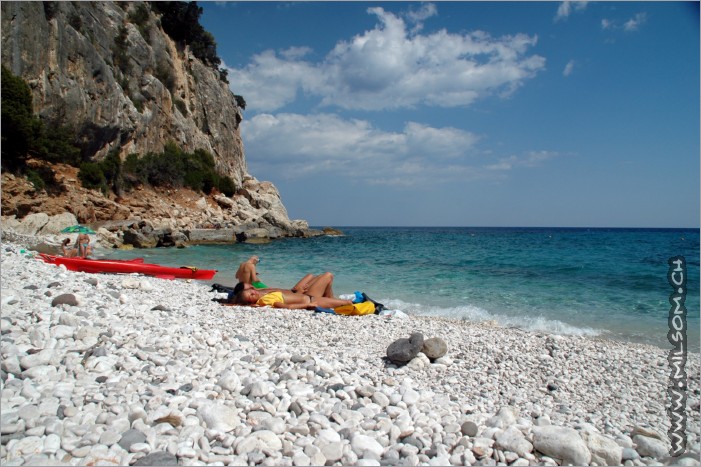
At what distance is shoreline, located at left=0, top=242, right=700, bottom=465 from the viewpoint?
2826mm

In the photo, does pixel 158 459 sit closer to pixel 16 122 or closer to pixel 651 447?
pixel 651 447

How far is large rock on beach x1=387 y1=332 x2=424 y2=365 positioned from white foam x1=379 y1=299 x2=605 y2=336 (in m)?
4.45

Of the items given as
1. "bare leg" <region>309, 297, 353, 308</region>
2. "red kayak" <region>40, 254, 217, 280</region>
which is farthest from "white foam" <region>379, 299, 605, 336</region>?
"red kayak" <region>40, 254, 217, 280</region>

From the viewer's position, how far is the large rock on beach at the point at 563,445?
288cm

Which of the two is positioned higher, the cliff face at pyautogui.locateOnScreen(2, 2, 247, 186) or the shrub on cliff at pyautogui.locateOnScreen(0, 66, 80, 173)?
the cliff face at pyautogui.locateOnScreen(2, 2, 247, 186)

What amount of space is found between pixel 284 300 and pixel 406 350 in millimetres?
4124

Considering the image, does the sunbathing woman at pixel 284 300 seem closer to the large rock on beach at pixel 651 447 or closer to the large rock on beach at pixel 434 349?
the large rock on beach at pixel 434 349

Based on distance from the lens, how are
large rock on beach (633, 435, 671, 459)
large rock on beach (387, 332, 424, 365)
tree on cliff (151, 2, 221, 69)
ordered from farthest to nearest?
tree on cliff (151, 2, 221, 69)
large rock on beach (387, 332, 424, 365)
large rock on beach (633, 435, 671, 459)

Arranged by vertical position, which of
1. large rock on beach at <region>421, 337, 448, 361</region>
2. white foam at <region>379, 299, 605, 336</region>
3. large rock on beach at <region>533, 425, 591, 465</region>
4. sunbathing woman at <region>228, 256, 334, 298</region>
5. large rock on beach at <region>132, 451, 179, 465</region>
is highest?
sunbathing woman at <region>228, 256, 334, 298</region>

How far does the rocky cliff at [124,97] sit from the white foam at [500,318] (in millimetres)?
22710

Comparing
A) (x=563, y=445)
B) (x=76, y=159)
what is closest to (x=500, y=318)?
(x=563, y=445)

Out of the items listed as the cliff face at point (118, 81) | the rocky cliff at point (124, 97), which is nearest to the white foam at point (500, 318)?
the rocky cliff at point (124, 97)

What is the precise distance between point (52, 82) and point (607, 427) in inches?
1436

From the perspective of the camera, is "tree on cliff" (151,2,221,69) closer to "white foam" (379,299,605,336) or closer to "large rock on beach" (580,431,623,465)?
"white foam" (379,299,605,336)
